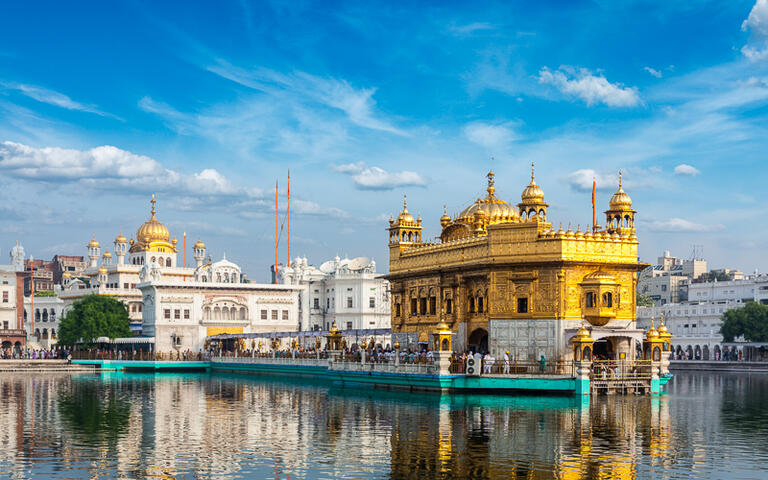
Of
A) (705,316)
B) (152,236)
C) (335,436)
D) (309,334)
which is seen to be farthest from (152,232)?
(335,436)

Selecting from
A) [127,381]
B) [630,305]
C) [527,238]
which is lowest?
[127,381]

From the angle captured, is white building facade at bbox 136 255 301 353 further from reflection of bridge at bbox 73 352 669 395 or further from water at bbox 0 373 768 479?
water at bbox 0 373 768 479

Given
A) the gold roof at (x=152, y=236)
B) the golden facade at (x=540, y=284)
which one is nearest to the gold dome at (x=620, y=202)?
the golden facade at (x=540, y=284)

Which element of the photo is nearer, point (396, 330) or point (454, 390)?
point (454, 390)

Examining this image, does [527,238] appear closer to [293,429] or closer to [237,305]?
[293,429]

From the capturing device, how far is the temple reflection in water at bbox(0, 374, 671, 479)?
21.1 meters

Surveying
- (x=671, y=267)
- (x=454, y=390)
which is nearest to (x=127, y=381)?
(x=454, y=390)

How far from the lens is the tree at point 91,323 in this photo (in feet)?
275

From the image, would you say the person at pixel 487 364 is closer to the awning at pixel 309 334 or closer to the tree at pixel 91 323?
the awning at pixel 309 334

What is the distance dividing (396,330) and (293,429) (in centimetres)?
2558

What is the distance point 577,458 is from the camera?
73.4 ft

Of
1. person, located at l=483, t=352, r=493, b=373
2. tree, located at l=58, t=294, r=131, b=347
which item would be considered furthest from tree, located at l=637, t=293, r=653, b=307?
person, located at l=483, t=352, r=493, b=373

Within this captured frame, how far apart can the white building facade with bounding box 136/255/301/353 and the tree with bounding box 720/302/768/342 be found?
40.0 m

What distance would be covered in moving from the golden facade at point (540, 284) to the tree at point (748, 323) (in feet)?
163
